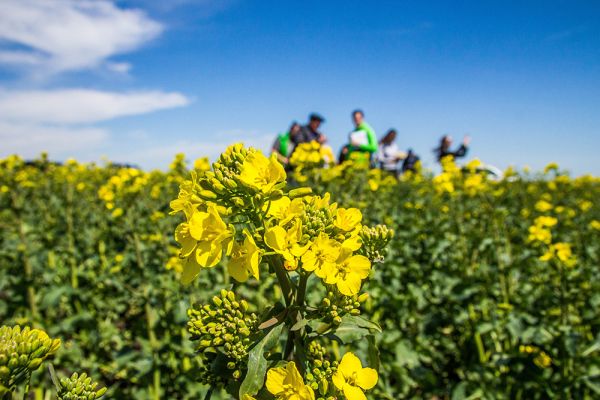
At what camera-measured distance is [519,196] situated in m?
8.93

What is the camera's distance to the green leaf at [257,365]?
45.8 inches

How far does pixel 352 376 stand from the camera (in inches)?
49.0

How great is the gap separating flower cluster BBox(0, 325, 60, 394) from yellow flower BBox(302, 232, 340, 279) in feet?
2.51

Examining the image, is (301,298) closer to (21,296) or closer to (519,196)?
(21,296)

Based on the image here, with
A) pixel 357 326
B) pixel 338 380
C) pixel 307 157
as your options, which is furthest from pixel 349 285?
pixel 307 157

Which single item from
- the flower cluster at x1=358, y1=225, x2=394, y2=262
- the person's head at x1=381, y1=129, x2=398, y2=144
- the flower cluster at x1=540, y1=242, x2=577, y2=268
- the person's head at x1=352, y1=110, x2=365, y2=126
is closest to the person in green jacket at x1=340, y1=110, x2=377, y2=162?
the person's head at x1=352, y1=110, x2=365, y2=126

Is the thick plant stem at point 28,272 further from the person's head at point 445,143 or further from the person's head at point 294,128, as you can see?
the person's head at point 445,143

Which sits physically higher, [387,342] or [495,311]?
[495,311]

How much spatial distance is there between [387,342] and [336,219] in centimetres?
251

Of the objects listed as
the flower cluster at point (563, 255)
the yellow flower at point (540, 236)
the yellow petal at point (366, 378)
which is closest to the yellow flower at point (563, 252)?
the flower cluster at point (563, 255)

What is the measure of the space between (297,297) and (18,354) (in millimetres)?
788

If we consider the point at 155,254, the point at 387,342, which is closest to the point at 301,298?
the point at 387,342

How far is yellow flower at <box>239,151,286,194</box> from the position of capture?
1.26 meters

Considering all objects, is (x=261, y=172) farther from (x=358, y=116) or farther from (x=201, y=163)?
(x=358, y=116)
